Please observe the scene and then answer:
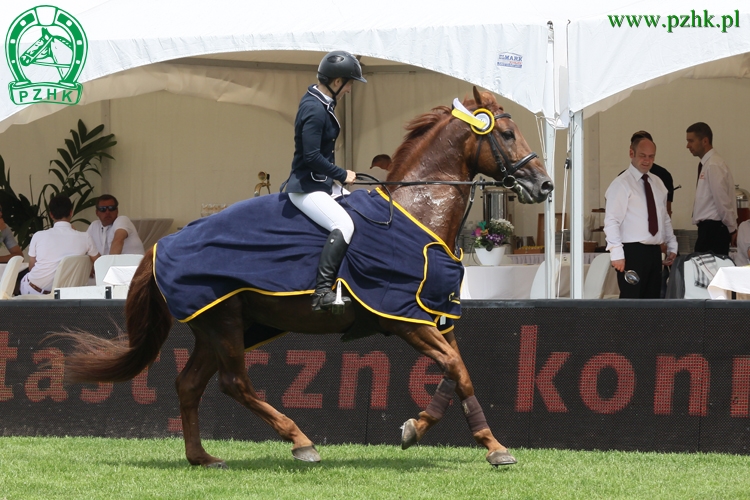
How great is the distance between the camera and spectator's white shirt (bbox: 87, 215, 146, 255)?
38.5 ft

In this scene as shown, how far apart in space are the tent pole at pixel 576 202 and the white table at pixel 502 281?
57.6 inches

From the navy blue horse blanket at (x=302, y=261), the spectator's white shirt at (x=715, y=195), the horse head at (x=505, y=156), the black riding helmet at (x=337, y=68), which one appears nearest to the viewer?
the navy blue horse blanket at (x=302, y=261)

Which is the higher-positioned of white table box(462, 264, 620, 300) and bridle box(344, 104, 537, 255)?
bridle box(344, 104, 537, 255)

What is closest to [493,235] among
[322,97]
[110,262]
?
[110,262]

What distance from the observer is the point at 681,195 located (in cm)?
1315

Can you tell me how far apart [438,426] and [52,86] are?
4.57 m

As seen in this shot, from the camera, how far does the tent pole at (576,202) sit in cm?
797

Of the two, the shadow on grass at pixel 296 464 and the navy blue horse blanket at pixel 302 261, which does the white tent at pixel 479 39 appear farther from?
the navy blue horse blanket at pixel 302 261

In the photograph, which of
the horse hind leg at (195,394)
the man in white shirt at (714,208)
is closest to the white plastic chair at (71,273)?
the horse hind leg at (195,394)

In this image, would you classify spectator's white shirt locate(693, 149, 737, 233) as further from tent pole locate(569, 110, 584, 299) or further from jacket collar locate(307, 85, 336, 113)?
jacket collar locate(307, 85, 336, 113)

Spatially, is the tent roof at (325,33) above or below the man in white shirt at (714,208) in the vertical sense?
above

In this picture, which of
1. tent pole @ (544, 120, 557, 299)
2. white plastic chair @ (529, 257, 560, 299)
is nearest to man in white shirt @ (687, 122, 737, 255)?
white plastic chair @ (529, 257, 560, 299)

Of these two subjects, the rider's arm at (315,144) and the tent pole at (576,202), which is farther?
the tent pole at (576,202)

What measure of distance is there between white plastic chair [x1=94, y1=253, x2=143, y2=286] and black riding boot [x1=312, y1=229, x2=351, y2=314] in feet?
16.0
